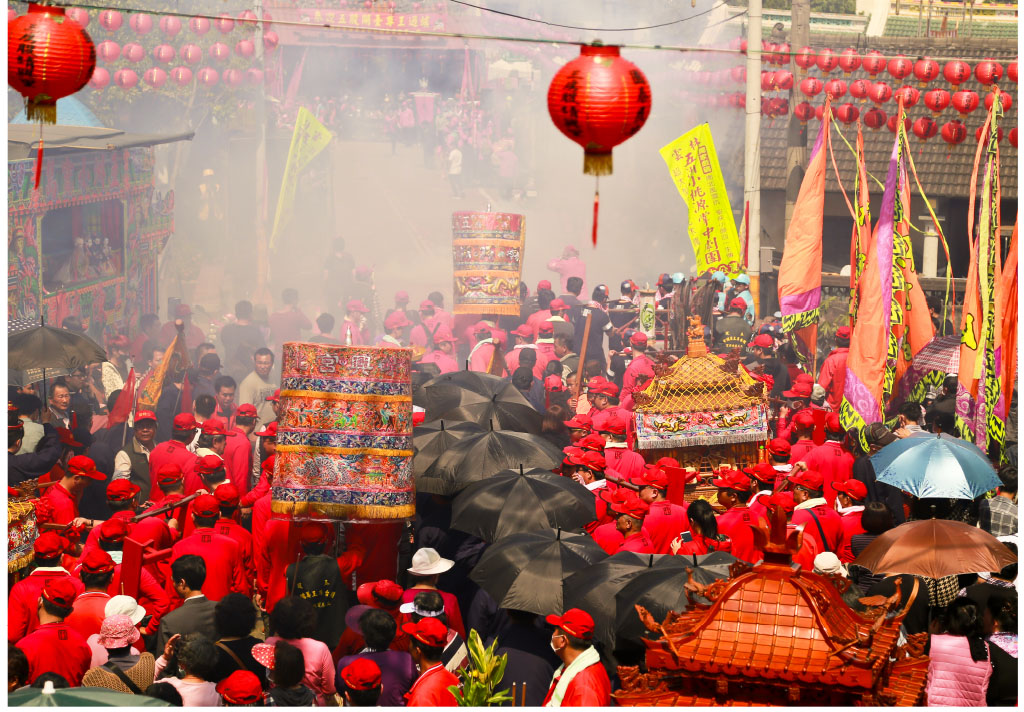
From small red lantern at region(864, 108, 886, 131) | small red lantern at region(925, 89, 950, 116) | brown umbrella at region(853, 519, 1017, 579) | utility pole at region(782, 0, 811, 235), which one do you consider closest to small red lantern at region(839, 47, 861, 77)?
small red lantern at region(864, 108, 886, 131)

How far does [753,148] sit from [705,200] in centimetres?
181

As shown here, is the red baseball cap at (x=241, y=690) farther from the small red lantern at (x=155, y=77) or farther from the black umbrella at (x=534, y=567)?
the small red lantern at (x=155, y=77)

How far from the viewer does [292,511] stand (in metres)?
7.64

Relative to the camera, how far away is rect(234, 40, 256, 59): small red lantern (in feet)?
69.7

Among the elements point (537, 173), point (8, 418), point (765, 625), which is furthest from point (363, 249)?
point (765, 625)

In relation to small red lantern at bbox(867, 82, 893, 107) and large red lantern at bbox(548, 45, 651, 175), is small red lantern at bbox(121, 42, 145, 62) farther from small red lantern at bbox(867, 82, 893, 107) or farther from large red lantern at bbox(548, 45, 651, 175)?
large red lantern at bbox(548, 45, 651, 175)

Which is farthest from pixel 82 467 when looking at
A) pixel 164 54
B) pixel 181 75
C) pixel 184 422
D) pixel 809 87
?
pixel 181 75

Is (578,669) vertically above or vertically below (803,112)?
below

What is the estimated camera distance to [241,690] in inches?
215

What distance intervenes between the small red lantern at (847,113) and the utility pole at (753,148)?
2.49 metres

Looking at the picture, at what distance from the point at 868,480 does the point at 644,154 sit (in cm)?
2191

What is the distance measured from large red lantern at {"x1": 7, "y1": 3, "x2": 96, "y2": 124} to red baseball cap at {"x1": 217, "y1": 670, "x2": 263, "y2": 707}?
157 inches

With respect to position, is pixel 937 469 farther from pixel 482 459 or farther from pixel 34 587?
pixel 34 587

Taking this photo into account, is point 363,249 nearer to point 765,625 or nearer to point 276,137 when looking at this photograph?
point 276,137
